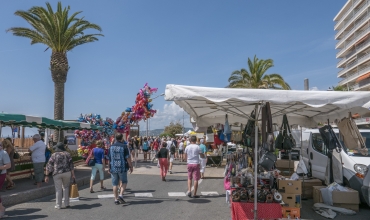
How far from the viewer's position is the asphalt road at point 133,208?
25.0 ft

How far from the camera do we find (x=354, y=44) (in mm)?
59344

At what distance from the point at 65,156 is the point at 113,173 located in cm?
126

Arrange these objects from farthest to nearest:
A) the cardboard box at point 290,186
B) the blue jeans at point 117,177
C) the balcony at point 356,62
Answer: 1. the balcony at point 356,62
2. the blue jeans at point 117,177
3. the cardboard box at point 290,186

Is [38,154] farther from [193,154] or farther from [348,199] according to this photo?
[348,199]

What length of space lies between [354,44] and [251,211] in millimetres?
61651

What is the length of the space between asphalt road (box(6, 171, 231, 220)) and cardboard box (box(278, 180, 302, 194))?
1.37 metres

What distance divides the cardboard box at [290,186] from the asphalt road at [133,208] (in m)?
1.37

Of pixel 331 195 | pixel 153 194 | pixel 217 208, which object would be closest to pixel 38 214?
pixel 153 194

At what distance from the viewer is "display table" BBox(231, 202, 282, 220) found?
6.34 m

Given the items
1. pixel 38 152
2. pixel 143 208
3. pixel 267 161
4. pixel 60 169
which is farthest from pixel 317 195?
pixel 38 152

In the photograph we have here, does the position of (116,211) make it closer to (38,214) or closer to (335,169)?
(38,214)

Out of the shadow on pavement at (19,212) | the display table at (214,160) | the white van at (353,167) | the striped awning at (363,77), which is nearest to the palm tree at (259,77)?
the display table at (214,160)

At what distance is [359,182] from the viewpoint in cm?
855

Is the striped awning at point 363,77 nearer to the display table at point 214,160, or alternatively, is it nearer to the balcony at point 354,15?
the balcony at point 354,15
